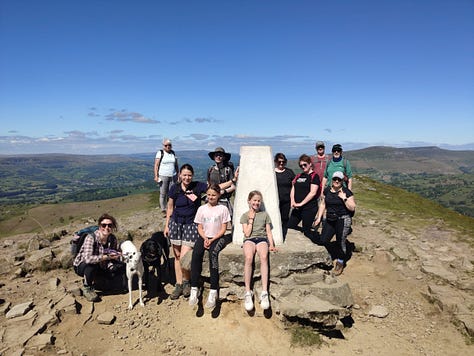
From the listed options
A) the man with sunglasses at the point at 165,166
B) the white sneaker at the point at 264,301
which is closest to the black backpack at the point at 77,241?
the man with sunglasses at the point at 165,166

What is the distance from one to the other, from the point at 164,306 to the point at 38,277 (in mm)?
4221

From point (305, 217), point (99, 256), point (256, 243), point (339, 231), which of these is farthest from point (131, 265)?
point (339, 231)

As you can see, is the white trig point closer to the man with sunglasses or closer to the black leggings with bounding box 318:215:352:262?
the black leggings with bounding box 318:215:352:262

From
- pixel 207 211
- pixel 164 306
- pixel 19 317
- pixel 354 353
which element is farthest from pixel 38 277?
pixel 354 353

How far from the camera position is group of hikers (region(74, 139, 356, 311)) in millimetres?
6059

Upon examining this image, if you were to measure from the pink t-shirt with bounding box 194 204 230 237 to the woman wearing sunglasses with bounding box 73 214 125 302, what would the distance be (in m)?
1.96

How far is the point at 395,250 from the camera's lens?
30.0 ft

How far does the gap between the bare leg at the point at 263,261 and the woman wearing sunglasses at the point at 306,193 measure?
2.12m

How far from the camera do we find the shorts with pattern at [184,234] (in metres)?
6.52

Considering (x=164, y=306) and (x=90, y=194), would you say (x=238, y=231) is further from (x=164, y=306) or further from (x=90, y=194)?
(x=90, y=194)

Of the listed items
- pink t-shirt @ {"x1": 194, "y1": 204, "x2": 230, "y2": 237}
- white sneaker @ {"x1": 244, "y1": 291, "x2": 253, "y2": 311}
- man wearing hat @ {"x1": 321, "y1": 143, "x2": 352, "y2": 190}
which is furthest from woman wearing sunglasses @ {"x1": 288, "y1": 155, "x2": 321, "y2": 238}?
white sneaker @ {"x1": 244, "y1": 291, "x2": 253, "y2": 311}

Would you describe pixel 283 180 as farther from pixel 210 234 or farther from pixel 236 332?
pixel 236 332

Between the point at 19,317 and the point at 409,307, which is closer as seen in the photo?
the point at 19,317

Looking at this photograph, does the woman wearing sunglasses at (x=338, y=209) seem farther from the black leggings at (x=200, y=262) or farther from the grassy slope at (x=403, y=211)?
the grassy slope at (x=403, y=211)
